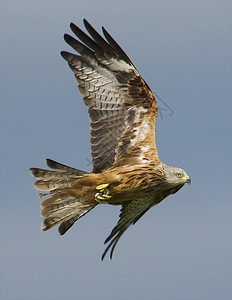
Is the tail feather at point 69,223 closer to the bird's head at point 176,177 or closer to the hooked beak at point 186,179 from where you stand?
the bird's head at point 176,177

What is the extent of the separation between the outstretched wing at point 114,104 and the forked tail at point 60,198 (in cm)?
65

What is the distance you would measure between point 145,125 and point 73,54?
210 centimetres

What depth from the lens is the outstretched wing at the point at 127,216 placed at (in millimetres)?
15758

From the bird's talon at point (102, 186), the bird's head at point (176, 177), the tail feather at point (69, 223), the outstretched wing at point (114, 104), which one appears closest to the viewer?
the bird's talon at point (102, 186)

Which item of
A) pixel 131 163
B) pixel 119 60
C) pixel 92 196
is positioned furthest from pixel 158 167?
pixel 119 60

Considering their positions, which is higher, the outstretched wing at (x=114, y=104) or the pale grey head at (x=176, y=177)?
the outstretched wing at (x=114, y=104)

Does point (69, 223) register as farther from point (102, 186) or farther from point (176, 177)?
point (176, 177)

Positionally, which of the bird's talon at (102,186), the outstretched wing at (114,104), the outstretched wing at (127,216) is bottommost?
the outstretched wing at (127,216)

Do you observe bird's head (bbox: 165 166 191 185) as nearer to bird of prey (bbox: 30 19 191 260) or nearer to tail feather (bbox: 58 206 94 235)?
bird of prey (bbox: 30 19 191 260)

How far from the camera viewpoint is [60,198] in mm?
14742

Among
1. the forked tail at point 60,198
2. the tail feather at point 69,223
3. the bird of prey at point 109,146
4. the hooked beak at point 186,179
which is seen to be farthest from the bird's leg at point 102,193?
the hooked beak at point 186,179

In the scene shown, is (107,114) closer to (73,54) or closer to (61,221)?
(73,54)

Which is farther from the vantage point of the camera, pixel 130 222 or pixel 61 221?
pixel 130 222

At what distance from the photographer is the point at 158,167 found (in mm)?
14602
